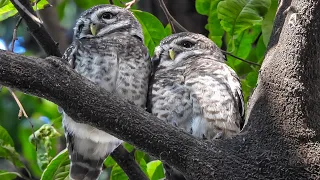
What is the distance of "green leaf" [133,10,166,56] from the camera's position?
111 inches

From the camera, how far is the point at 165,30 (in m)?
2.89

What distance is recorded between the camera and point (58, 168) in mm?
2734

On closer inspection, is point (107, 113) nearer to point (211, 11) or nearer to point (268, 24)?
point (268, 24)

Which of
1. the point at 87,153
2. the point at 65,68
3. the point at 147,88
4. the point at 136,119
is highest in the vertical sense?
A: the point at 65,68

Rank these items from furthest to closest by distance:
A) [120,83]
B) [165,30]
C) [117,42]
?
1. [165,30]
2. [117,42]
3. [120,83]

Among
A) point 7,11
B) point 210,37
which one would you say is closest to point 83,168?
point 7,11

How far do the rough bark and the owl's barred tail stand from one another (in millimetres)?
737

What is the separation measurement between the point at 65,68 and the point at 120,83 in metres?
0.60

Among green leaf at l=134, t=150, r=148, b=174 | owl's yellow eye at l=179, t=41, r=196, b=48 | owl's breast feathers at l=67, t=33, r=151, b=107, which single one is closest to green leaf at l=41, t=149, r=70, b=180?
green leaf at l=134, t=150, r=148, b=174

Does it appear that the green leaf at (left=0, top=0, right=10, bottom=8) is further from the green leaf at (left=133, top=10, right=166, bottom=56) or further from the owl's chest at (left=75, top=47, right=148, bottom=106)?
the green leaf at (left=133, top=10, right=166, bottom=56)

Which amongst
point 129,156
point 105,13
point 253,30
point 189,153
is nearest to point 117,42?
point 105,13

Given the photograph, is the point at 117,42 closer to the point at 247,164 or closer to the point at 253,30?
the point at 253,30

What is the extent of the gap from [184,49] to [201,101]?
424 mm

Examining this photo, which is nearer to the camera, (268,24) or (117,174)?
(268,24)
